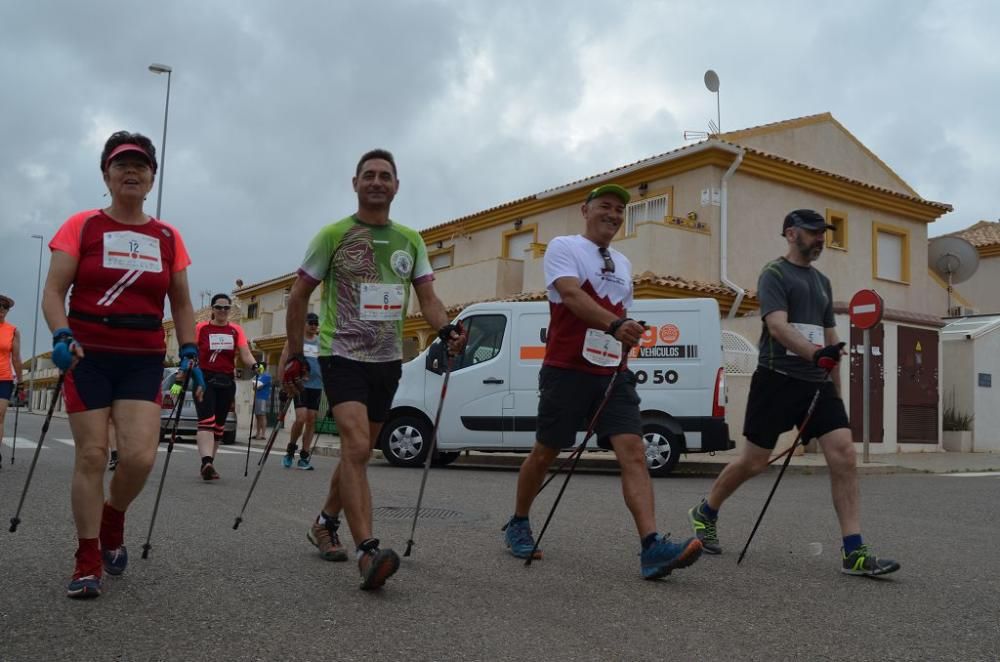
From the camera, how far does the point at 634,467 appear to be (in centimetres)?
458

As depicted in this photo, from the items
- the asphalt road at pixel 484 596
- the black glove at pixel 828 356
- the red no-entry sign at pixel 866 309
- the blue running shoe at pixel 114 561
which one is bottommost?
the asphalt road at pixel 484 596

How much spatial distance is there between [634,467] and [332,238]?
1.80 m

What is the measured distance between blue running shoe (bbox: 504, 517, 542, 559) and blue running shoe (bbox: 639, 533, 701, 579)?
76cm

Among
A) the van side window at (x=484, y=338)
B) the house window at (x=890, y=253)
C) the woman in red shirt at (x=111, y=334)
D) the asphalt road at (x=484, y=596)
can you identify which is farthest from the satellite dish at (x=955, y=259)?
the woman in red shirt at (x=111, y=334)

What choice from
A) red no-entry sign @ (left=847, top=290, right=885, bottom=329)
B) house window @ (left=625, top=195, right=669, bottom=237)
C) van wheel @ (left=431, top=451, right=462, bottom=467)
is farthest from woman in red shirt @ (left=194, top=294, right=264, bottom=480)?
house window @ (left=625, top=195, right=669, bottom=237)

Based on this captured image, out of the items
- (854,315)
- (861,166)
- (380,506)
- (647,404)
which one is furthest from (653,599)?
(861,166)

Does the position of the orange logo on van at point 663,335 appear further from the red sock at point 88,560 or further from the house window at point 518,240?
the house window at point 518,240

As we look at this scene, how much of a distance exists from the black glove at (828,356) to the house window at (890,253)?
2077 cm

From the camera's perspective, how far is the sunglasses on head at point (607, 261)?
4913 millimetres

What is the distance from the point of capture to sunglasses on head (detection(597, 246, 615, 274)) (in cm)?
491

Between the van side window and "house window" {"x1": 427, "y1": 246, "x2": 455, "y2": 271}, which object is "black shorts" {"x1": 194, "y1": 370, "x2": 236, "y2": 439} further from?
"house window" {"x1": 427, "y1": 246, "x2": 455, "y2": 271}

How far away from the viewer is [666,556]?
14.1 ft

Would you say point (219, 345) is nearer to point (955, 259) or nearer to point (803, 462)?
point (803, 462)

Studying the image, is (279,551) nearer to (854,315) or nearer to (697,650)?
(697,650)
